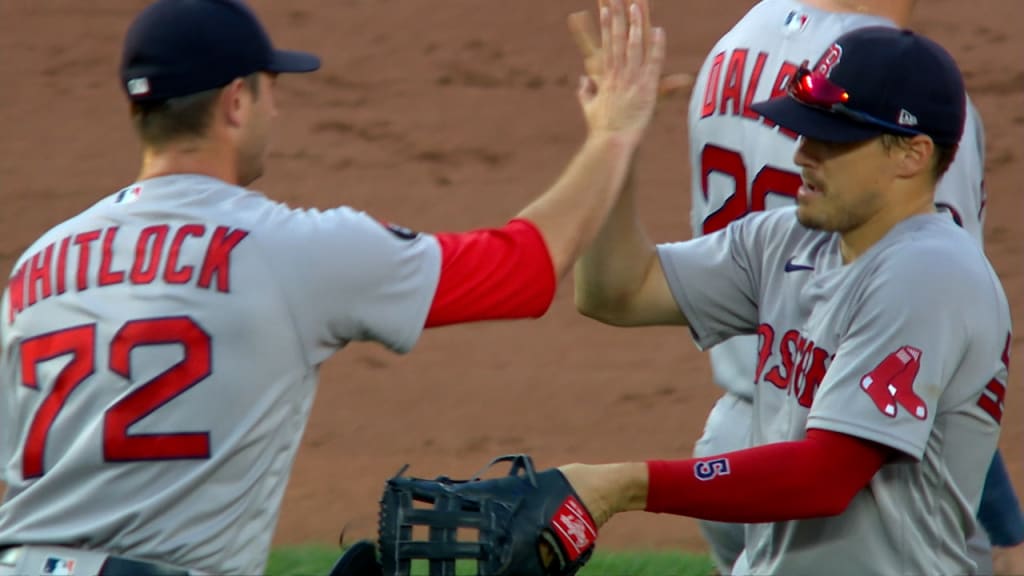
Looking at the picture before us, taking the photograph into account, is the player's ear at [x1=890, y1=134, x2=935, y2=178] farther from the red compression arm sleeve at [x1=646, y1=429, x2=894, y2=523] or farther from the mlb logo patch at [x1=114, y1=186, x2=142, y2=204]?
the mlb logo patch at [x1=114, y1=186, x2=142, y2=204]

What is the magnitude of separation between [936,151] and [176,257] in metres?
1.46

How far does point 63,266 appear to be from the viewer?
2963 millimetres

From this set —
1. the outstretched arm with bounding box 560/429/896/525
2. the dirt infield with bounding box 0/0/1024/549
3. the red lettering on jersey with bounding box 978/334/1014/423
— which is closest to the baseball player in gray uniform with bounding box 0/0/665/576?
the outstretched arm with bounding box 560/429/896/525

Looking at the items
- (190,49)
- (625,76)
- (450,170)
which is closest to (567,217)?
(625,76)

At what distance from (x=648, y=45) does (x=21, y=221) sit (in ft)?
24.9

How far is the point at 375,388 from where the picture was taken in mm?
8711

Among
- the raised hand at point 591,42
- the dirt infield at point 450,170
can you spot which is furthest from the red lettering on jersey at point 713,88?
the dirt infield at point 450,170

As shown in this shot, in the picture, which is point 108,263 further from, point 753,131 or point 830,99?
point 753,131

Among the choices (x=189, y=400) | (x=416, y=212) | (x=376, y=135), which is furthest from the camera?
(x=376, y=135)

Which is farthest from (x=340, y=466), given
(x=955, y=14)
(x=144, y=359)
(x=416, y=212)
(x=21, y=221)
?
(x=955, y=14)

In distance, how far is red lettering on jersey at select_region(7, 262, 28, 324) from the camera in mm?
3033

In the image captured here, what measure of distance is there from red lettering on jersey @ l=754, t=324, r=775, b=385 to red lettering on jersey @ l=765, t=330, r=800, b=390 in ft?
0.09

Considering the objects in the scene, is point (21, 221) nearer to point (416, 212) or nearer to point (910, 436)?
point (416, 212)

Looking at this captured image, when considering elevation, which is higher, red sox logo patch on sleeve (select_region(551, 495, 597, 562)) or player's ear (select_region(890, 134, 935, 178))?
player's ear (select_region(890, 134, 935, 178))
